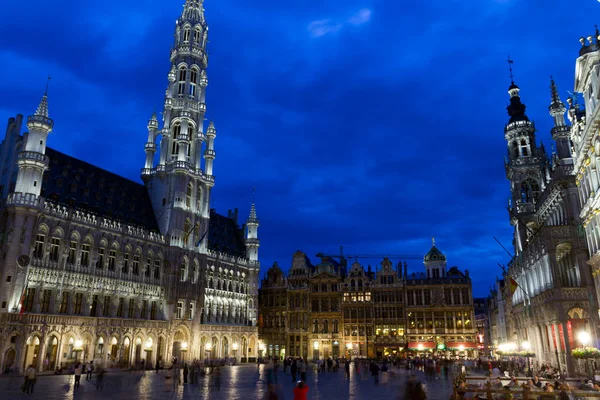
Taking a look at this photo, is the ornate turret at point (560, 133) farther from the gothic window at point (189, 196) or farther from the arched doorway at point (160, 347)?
the arched doorway at point (160, 347)

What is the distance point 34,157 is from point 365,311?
58207 mm

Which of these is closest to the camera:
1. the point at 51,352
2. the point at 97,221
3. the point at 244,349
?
the point at 51,352

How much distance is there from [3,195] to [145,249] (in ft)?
58.8

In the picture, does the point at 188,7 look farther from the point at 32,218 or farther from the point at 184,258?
the point at 32,218

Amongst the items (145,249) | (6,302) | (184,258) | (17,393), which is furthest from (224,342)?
(17,393)

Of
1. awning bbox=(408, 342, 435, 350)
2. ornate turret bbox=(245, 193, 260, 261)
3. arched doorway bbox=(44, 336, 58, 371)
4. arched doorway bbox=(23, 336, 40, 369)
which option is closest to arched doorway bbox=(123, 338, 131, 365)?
arched doorway bbox=(44, 336, 58, 371)

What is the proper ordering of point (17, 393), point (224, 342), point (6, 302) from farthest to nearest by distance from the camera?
point (224, 342)
point (6, 302)
point (17, 393)

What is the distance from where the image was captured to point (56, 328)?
47438 millimetres

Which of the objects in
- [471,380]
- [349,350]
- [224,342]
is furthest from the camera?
[349,350]

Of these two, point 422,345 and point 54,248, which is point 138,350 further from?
point 422,345

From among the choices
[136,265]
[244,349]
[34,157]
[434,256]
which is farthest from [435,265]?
[34,157]

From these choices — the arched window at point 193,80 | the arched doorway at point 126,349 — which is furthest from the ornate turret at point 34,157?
the arched window at point 193,80

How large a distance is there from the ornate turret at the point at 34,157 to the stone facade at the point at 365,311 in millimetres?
50366

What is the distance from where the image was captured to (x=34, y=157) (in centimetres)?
4822
